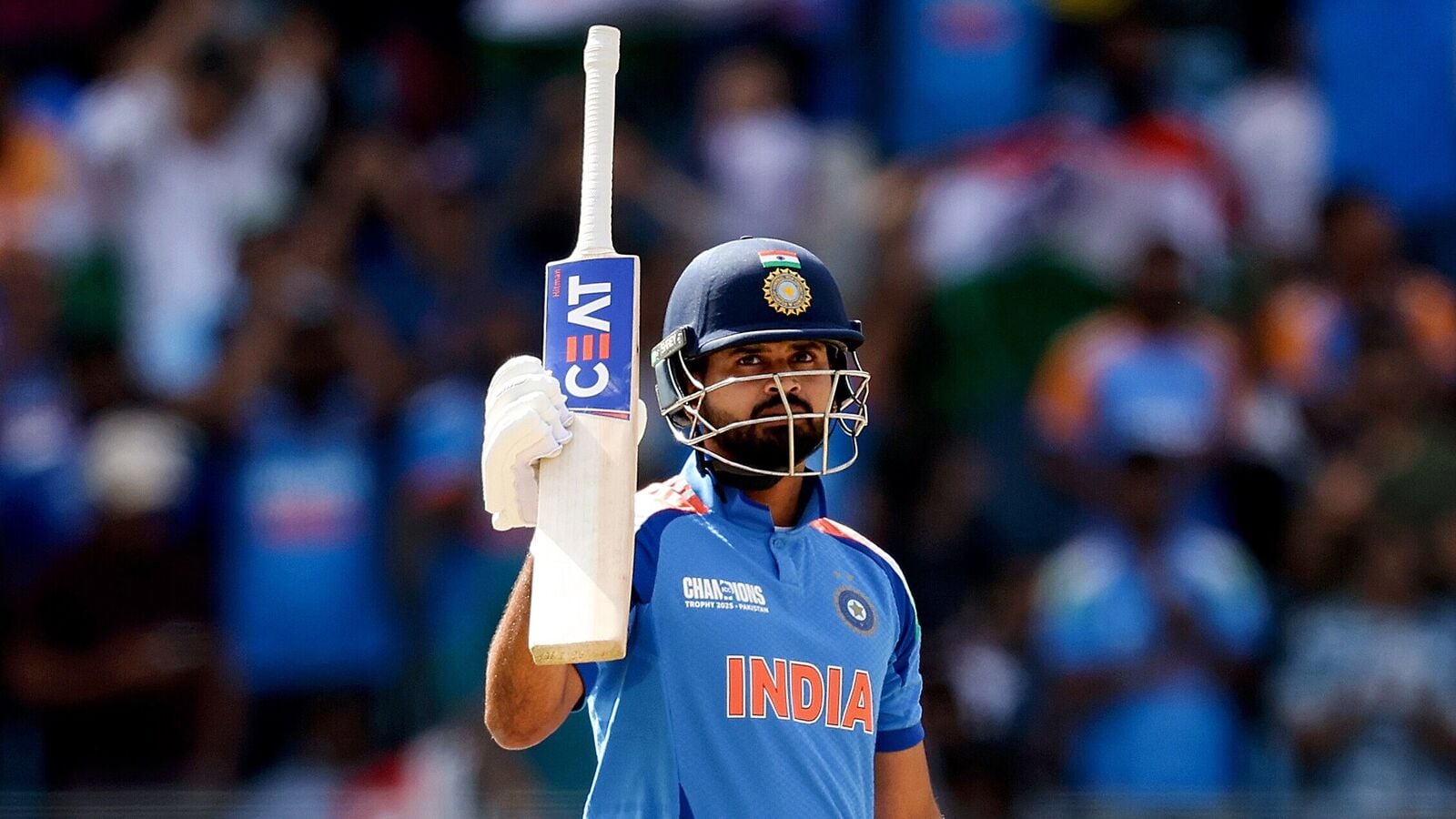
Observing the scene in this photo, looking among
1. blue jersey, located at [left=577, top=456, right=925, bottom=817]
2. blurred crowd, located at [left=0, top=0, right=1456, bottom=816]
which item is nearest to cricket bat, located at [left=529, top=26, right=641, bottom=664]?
blue jersey, located at [left=577, top=456, right=925, bottom=817]

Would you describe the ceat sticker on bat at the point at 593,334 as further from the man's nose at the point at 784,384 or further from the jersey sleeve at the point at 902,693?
the jersey sleeve at the point at 902,693

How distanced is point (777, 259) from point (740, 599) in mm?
673

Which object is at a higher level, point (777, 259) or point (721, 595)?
point (777, 259)

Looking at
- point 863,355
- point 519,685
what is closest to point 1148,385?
point 863,355

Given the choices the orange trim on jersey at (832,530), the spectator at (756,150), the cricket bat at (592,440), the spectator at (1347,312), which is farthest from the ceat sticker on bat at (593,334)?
the spectator at (1347,312)

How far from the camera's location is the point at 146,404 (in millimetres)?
9312

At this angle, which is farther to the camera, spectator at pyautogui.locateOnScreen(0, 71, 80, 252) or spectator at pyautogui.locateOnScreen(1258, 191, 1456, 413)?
spectator at pyautogui.locateOnScreen(0, 71, 80, 252)

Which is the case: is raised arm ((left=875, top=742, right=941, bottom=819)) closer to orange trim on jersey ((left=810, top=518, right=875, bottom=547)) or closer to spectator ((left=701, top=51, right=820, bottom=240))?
orange trim on jersey ((left=810, top=518, right=875, bottom=547))

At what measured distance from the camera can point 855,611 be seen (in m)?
4.51

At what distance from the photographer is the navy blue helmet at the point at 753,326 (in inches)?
174

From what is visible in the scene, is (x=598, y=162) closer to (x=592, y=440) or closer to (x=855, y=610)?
(x=592, y=440)

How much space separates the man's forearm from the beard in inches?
20.6

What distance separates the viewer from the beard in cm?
440

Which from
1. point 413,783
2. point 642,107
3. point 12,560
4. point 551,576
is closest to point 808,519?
point 551,576
